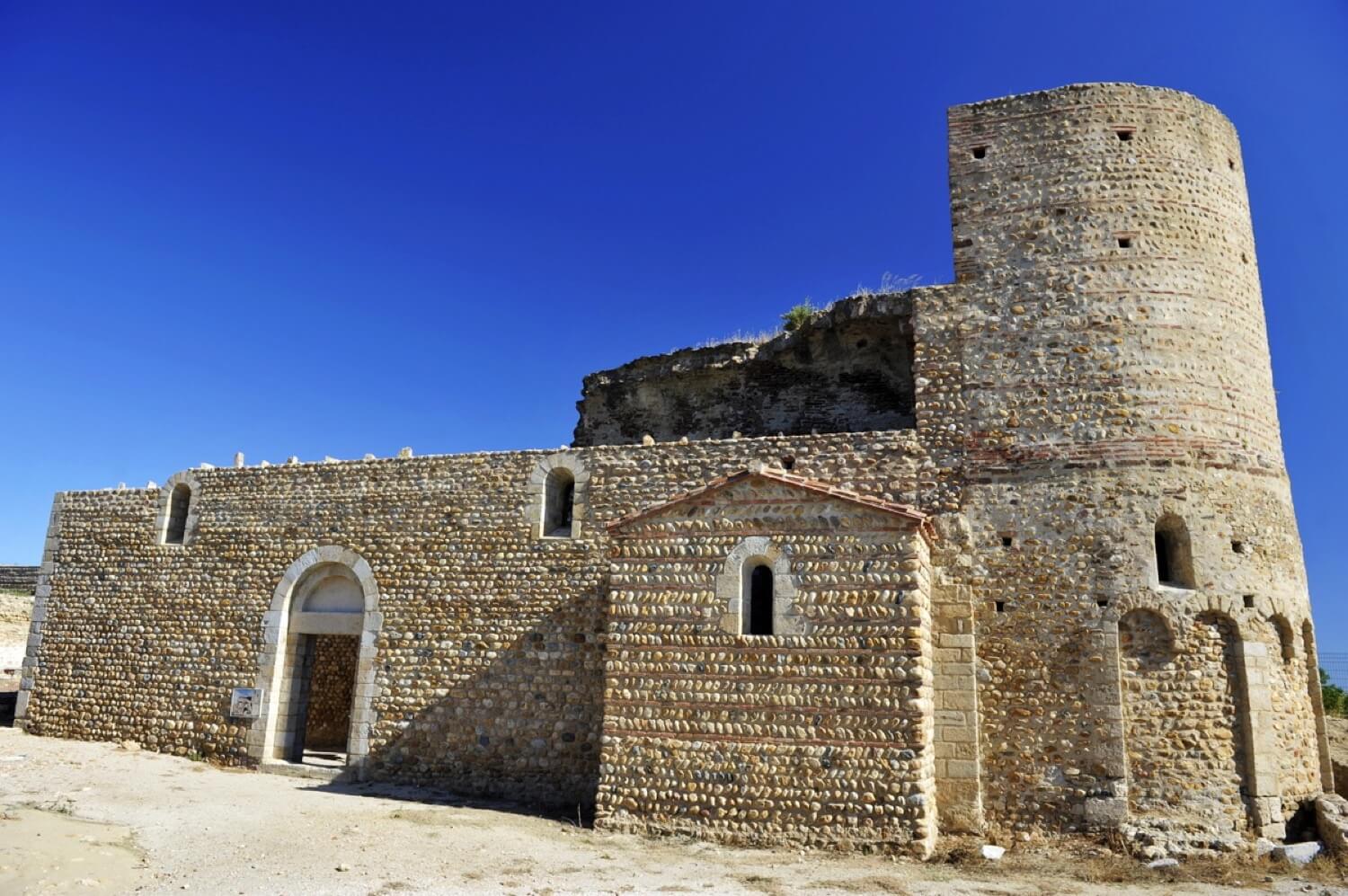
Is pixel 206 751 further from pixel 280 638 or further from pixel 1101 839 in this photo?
pixel 1101 839

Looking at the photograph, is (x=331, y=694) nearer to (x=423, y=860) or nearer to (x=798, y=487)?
(x=423, y=860)

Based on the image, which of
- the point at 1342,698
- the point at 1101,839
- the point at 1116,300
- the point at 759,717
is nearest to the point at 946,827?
the point at 1101,839

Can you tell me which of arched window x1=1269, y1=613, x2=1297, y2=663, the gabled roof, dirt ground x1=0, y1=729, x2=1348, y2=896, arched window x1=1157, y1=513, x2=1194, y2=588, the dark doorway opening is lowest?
dirt ground x1=0, y1=729, x2=1348, y2=896

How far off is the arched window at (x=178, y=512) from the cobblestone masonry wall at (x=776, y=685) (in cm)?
928

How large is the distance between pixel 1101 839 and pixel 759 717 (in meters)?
3.82

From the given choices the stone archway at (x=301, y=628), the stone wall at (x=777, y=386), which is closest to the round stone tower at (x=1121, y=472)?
the stone wall at (x=777, y=386)

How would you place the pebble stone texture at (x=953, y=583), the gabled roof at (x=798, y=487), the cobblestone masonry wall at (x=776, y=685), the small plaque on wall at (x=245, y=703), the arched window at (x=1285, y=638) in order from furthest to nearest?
the small plaque on wall at (x=245, y=703)
the arched window at (x=1285, y=638)
the gabled roof at (x=798, y=487)
the pebble stone texture at (x=953, y=583)
the cobblestone masonry wall at (x=776, y=685)

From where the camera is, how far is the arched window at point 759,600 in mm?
10500

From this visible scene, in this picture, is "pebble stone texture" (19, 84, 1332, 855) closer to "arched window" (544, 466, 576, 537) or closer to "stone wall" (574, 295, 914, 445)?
"arched window" (544, 466, 576, 537)

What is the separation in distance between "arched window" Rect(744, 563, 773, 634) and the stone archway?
6094 millimetres

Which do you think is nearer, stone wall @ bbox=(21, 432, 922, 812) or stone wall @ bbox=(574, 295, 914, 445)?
stone wall @ bbox=(21, 432, 922, 812)

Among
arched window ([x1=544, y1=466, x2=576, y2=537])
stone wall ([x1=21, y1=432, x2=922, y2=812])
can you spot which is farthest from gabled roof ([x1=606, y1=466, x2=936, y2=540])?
Answer: arched window ([x1=544, y1=466, x2=576, y2=537])

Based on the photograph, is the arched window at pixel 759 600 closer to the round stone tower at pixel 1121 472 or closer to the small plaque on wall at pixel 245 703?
the round stone tower at pixel 1121 472

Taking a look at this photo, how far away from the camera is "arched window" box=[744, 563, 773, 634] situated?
34.4ft
